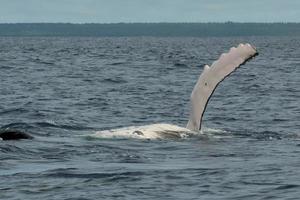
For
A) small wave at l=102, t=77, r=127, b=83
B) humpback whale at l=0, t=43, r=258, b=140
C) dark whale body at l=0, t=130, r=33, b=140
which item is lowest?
small wave at l=102, t=77, r=127, b=83

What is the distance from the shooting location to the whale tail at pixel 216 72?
17.7 m

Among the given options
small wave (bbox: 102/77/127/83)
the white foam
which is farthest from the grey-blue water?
small wave (bbox: 102/77/127/83)

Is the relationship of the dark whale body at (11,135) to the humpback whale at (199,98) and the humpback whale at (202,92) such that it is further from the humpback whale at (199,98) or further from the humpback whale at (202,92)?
the humpback whale at (202,92)

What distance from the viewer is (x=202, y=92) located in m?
18.3

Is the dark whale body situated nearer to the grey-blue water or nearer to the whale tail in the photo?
the grey-blue water

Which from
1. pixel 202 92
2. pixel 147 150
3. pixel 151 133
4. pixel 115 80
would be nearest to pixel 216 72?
pixel 202 92

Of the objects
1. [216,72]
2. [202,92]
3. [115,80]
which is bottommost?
[115,80]

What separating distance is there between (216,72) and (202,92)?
0.53 meters

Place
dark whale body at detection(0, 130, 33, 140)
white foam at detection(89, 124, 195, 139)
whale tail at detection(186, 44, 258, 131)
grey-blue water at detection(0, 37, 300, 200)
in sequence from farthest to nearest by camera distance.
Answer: white foam at detection(89, 124, 195, 139)
dark whale body at detection(0, 130, 33, 140)
whale tail at detection(186, 44, 258, 131)
grey-blue water at detection(0, 37, 300, 200)

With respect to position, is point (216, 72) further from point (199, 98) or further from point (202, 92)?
point (199, 98)

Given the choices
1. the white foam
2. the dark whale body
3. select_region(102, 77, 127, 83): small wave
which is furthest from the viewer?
select_region(102, 77, 127, 83): small wave

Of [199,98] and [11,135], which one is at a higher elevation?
[199,98]

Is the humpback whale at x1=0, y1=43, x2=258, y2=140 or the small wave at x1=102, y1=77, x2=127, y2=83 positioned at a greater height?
the humpback whale at x1=0, y1=43, x2=258, y2=140

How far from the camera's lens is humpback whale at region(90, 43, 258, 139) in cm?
1780
